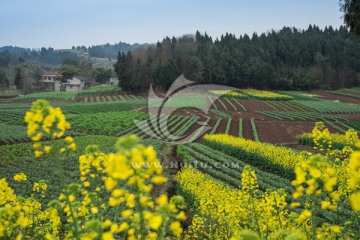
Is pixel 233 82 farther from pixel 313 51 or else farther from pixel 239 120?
pixel 239 120

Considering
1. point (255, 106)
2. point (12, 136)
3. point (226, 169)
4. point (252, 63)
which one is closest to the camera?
point (226, 169)

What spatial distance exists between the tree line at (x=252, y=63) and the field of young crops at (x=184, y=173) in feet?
47.4

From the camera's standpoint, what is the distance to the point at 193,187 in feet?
45.5

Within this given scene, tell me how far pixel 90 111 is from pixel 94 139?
22.3 metres

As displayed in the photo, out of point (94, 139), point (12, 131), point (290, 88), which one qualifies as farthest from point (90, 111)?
point (290, 88)

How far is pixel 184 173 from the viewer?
54.5 ft

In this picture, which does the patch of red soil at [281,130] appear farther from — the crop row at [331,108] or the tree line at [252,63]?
the tree line at [252,63]

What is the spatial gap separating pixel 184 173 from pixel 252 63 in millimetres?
67732

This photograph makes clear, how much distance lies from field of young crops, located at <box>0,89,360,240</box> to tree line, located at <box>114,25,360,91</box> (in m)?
14.5

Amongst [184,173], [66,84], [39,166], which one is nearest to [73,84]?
[66,84]

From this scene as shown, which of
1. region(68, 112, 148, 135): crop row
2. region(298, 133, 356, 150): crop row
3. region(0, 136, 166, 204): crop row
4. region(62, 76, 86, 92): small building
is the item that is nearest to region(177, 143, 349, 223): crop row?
region(0, 136, 166, 204): crop row

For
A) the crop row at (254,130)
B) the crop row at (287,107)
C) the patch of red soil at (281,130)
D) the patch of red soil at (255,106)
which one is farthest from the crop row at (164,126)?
the crop row at (287,107)

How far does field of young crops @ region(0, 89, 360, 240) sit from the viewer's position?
3283 millimetres

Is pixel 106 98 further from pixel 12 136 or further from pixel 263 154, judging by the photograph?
pixel 263 154
